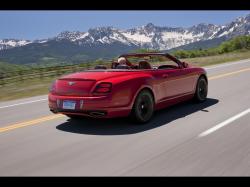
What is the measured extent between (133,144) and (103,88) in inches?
56.4

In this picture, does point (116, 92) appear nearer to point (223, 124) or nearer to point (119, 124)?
point (119, 124)

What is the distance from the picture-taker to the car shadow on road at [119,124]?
7336mm

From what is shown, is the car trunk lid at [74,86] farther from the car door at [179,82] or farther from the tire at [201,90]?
the tire at [201,90]

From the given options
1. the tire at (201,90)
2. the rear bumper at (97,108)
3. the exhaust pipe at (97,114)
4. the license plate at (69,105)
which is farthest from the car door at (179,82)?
the license plate at (69,105)

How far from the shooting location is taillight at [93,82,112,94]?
289 inches

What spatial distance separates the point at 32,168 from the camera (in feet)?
17.3

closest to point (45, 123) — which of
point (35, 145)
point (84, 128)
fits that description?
point (84, 128)

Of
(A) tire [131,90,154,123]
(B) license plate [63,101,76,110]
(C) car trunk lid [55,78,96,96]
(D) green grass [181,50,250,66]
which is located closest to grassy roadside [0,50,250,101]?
(C) car trunk lid [55,78,96,96]

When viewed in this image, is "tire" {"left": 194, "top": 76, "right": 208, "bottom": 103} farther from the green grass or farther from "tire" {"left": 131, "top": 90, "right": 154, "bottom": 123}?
the green grass

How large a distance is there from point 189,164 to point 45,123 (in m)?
3.91

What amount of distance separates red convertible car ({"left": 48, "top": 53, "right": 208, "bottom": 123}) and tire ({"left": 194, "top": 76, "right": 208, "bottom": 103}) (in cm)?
122

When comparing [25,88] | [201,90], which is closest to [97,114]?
[201,90]
